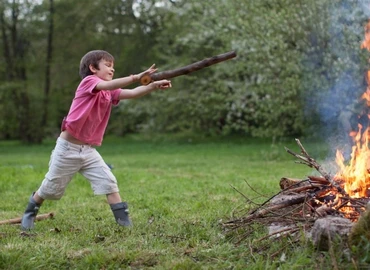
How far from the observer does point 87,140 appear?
5133mm

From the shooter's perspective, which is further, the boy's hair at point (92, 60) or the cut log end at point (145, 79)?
the boy's hair at point (92, 60)

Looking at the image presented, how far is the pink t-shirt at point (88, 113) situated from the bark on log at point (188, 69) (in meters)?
0.66

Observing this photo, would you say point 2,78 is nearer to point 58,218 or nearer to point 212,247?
point 58,218

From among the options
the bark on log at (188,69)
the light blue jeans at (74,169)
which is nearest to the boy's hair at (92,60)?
the light blue jeans at (74,169)

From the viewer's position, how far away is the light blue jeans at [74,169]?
5137 millimetres

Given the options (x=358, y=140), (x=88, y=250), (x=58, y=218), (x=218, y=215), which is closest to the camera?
(x=88, y=250)

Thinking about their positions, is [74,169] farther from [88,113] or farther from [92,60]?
[92,60]

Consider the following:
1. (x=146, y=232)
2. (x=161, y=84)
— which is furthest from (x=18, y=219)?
(x=161, y=84)

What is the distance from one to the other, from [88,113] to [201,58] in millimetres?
15911

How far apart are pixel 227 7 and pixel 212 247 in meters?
11.3

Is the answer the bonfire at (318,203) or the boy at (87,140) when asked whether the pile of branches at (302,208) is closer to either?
the bonfire at (318,203)

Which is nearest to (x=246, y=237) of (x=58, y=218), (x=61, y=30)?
(x=58, y=218)

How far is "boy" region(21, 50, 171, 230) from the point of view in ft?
16.6

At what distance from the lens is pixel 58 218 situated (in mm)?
5867
